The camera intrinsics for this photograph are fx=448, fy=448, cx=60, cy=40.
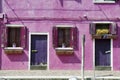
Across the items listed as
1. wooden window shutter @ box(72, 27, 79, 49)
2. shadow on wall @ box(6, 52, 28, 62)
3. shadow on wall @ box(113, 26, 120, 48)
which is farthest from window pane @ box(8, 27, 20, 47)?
shadow on wall @ box(113, 26, 120, 48)

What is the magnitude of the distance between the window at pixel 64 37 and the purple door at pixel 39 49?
797 millimetres

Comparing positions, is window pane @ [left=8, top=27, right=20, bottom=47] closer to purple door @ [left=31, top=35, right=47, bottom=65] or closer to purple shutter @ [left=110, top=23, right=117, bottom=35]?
purple door @ [left=31, top=35, right=47, bottom=65]

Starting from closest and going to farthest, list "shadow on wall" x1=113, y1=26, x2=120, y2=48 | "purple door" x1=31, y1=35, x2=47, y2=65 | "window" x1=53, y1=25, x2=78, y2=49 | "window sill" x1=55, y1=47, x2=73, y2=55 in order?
"window sill" x1=55, y1=47, x2=73, y2=55, "window" x1=53, y1=25, x2=78, y2=49, "shadow on wall" x1=113, y1=26, x2=120, y2=48, "purple door" x1=31, y1=35, x2=47, y2=65

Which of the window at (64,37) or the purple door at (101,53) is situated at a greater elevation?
the window at (64,37)

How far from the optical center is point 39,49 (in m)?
29.2

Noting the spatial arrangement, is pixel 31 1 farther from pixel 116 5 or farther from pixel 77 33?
pixel 116 5

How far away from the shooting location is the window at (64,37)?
28.9 metres

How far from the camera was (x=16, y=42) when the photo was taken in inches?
1150

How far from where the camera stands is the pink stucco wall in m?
28.9

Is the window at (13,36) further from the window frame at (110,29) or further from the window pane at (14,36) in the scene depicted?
the window frame at (110,29)

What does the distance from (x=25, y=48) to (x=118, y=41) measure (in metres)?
6.03

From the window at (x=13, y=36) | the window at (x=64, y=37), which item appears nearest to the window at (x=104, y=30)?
the window at (x=64, y=37)

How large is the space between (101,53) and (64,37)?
8.64ft

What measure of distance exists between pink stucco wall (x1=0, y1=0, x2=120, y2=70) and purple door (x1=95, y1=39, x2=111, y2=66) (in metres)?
0.39
